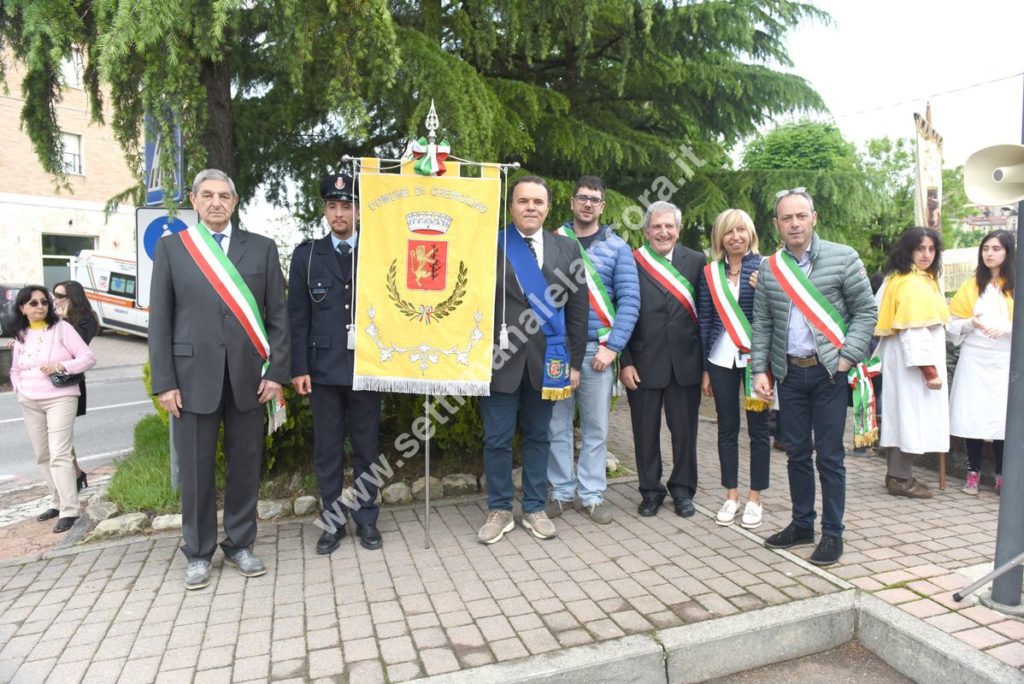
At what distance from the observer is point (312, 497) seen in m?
4.81

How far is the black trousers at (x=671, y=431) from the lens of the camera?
4633 millimetres

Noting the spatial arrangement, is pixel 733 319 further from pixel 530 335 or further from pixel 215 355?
pixel 215 355

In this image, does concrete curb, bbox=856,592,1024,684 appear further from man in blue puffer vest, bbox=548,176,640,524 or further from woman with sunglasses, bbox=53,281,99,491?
woman with sunglasses, bbox=53,281,99,491

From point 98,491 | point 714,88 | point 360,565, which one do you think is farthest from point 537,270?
point 714,88

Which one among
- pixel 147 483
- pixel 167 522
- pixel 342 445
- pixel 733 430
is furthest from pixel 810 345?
pixel 147 483

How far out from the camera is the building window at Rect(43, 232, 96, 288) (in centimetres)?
2425

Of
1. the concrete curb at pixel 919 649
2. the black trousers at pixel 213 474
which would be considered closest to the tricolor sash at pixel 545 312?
the black trousers at pixel 213 474

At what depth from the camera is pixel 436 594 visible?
3.53 metres

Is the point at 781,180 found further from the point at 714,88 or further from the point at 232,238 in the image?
the point at 232,238

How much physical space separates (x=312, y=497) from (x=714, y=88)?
593cm

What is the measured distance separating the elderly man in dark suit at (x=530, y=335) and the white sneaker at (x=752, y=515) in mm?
1279

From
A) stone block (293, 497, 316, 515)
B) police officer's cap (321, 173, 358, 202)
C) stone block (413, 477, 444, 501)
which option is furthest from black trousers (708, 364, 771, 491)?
stone block (293, 497, 316, 515)

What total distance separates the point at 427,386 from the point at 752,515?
230 cm

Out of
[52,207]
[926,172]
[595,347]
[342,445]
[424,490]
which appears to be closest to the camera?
[342,445]
